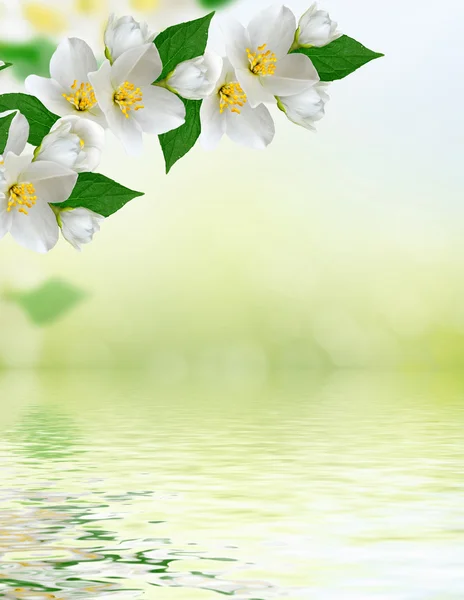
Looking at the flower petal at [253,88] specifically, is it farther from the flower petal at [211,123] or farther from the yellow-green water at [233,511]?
the yellow-green water at [233,511]

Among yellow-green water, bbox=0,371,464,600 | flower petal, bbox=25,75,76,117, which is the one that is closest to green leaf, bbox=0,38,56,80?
flower petal, bbox=25,75,76,117

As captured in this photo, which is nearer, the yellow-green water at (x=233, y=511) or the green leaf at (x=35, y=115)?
the green leaf at (x=35, y=115)

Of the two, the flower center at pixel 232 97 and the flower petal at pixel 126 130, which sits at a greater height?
the flower center at pixel 232 97

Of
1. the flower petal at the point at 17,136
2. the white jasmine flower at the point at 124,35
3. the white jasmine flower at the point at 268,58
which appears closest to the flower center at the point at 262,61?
the white jasmine flower at the point at 268,58

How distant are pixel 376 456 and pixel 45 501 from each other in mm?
3951

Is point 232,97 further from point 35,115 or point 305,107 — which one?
point 35,115

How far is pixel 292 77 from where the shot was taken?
95 centimetres

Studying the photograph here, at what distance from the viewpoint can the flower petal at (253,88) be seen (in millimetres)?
924

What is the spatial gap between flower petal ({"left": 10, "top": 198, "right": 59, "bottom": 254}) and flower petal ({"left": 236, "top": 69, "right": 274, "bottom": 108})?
0.69ft

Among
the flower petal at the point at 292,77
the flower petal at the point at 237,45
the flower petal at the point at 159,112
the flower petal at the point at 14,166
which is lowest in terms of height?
the flower petal at the point at 14,166

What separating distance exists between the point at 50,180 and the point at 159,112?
117mm

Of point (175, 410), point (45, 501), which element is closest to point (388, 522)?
point (45, 501)

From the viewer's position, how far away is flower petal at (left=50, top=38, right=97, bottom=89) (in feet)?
2.88

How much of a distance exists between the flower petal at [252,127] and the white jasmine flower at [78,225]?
0.15 metres
